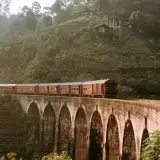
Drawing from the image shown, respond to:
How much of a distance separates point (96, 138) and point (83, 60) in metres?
35.8

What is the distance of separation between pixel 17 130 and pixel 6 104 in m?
5.44

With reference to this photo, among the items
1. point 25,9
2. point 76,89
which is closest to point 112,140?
point 76,89

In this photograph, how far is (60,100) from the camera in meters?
38.8

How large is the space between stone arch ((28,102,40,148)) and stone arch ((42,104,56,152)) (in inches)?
31.3

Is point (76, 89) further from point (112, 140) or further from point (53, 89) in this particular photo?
point (112, 140)

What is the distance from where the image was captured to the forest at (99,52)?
62188mm

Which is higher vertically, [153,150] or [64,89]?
Answer: [153,150]

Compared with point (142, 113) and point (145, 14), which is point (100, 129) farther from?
point (145, 14)

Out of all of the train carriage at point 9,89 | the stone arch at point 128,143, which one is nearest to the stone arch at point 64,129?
the stone arch at point 128,143

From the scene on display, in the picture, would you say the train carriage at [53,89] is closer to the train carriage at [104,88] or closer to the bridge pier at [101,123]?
the bridge pier at [101,123]

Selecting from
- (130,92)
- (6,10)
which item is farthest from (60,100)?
(6,10)

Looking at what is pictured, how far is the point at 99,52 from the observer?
69.1 meters

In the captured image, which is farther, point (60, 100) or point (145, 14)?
point (145, 14)

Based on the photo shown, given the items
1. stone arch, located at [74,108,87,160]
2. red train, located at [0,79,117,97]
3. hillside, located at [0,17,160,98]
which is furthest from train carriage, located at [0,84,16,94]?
stone arch, located at [74,108,87,160]
